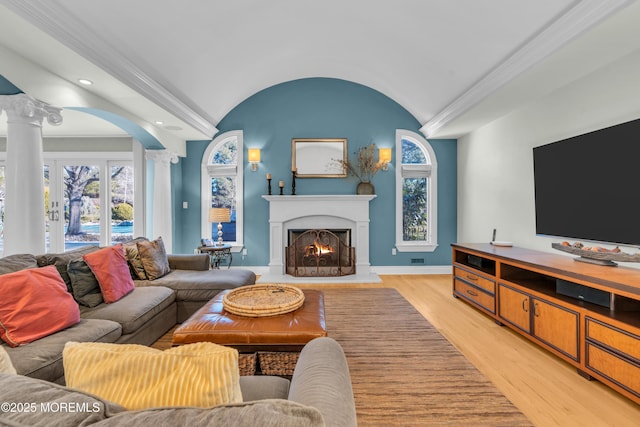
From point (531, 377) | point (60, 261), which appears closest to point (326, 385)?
point (531, 377)

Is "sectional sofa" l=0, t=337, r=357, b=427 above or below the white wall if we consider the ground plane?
below

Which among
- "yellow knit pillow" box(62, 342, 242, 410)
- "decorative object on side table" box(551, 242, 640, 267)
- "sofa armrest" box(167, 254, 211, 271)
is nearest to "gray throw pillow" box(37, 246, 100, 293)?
"sofa armrest" box(167, 254, 211, 271)

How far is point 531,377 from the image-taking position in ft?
7.08

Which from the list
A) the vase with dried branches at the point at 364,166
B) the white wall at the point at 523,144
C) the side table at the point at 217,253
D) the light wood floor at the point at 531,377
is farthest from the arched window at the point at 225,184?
the white wall at the point at 523,144

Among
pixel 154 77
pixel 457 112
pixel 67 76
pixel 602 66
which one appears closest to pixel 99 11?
pixel 67 76

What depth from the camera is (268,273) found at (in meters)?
5.19

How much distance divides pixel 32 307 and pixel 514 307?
359 cm

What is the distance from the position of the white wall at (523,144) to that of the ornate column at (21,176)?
15.2 ft

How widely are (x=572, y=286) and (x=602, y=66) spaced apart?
1894 millimetres

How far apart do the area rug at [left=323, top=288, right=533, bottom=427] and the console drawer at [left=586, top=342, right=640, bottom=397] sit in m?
0.68

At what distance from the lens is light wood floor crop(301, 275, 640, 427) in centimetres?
176

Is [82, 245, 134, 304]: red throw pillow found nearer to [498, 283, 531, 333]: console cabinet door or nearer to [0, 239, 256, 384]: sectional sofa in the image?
[0, 239, 256, 384]: sectional sofa

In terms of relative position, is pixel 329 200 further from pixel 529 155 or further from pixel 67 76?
pixel 67 76

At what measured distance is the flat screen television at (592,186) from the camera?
2.23m
